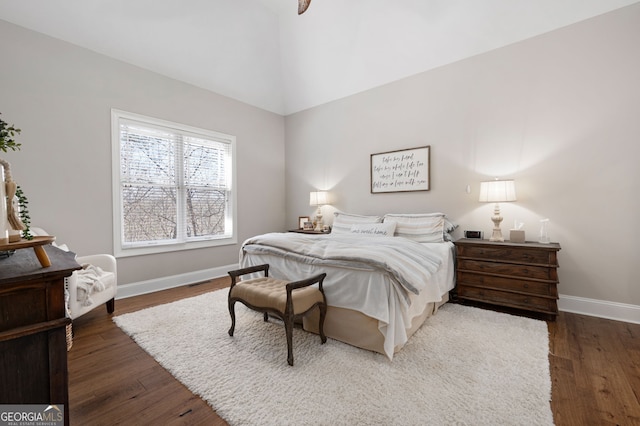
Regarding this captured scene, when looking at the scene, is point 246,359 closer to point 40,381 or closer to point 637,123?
point 40,381

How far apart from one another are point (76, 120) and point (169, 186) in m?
1.22

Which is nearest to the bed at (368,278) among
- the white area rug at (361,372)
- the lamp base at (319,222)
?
the white area rug at (361,372)

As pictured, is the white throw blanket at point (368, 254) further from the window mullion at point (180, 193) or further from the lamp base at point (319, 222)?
the lamp base at point (319, 222)

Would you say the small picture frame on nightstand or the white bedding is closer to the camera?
the white bedding

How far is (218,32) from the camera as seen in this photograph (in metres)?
3.85

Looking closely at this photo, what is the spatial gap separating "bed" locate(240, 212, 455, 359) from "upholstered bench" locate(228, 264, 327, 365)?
0.15m

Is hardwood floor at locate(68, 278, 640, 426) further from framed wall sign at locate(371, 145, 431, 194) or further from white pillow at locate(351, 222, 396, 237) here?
framed wall sign at locate(371, 145, 431, 194)

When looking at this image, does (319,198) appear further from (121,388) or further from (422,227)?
(121,388)

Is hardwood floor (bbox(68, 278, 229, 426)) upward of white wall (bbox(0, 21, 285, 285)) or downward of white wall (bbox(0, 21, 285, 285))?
downward

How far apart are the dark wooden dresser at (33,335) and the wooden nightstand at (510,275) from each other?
3324 mm

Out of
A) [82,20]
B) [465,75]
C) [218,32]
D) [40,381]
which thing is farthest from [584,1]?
[82,20]

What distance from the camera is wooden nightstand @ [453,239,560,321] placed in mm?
2725

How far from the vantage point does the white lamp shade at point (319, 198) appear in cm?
482

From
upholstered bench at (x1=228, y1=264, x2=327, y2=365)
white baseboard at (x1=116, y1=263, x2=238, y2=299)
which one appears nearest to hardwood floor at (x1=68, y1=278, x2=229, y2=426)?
upholstered bench at (x1=228, y1=264, x2=327, y2=365)
